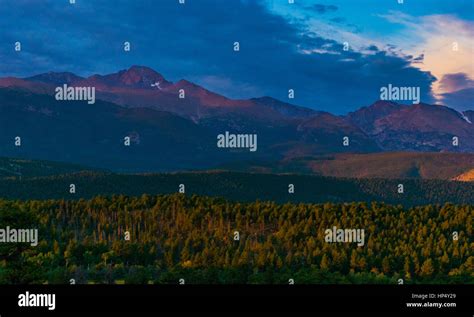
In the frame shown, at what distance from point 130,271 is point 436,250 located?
293 feet

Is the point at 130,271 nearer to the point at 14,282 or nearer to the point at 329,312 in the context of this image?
the point at 14,282

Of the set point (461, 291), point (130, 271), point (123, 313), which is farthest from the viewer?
point (130, 271)

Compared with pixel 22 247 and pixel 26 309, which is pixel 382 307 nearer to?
pixel 26 309

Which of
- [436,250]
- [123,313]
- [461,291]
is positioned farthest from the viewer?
[436,250]

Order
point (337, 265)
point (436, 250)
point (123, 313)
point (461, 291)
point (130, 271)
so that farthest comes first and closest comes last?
point (436, 250)
point (337, 265)
point (130, 271)
point (461, 291)
point (123, 313)

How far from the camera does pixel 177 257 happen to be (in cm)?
19650

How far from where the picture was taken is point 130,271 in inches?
6388

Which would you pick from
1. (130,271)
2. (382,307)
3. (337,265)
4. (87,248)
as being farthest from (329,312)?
(87,248)

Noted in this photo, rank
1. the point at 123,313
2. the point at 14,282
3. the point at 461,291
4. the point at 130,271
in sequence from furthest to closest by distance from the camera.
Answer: the point at 130,271
the point at 14,282
the point at 461,291
the point at 123,313

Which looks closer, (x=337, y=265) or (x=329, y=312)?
(x=329, y=312)

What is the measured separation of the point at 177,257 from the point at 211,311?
133 metres

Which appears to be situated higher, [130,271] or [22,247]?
[22,247]

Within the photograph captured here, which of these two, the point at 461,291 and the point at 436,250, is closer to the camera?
the point at 461,291

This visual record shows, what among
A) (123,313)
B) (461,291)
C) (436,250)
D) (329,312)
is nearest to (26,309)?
→ (123,313)
